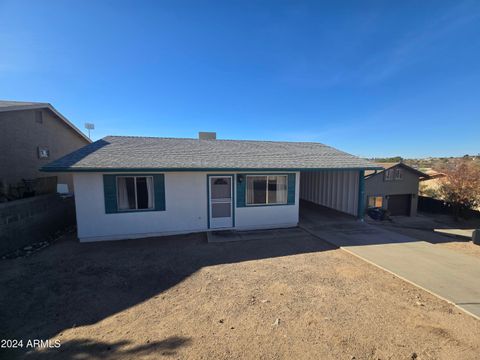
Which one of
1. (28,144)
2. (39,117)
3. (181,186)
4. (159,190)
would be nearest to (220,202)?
(181,186)

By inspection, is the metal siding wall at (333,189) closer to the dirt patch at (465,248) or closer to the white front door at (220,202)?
the dirt patch at (465,248)

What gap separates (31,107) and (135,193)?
7.96 metres

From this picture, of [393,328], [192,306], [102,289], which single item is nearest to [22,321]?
[102,289]

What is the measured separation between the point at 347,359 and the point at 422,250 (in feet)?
19.4

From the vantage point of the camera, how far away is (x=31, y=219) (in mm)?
7191

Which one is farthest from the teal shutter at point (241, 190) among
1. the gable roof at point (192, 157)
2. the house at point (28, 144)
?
the house at point (28, 144)

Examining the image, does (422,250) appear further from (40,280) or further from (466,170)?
(466,170)

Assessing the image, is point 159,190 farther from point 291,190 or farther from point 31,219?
point 291,190

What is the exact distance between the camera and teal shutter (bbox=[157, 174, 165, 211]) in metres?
7.74

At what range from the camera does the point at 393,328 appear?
11.2 feet

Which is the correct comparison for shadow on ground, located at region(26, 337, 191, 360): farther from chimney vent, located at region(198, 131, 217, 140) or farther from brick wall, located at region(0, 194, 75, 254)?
chimney vent, located at region(198, 131, 217, 140)

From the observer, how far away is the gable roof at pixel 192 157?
7180 mm

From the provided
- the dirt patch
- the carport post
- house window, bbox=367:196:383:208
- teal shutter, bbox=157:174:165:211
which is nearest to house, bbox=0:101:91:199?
teal shutter, bbox=157:174:165:211

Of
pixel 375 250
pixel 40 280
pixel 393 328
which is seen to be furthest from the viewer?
pixel 375 250
